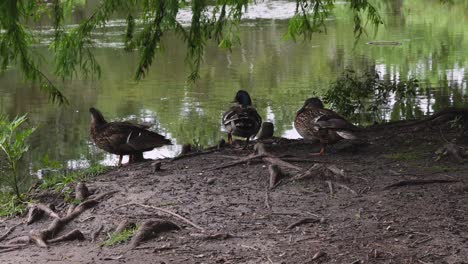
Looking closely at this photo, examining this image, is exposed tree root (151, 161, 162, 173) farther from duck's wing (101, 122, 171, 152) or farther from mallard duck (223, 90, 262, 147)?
mallard duck (223, 90, 262, 147)

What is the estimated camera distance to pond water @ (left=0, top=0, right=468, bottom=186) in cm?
1456

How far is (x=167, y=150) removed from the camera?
12.8 m

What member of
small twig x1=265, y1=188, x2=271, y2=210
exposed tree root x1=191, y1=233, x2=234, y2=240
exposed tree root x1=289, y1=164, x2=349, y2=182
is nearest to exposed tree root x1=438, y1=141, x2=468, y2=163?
exposed tree root x1=289, y1=164, x2=349, y2=182

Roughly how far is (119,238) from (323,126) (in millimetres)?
3245

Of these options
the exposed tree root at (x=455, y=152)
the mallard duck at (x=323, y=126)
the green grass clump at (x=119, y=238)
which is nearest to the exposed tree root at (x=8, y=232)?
the green grass clump at (x=119, y=238)

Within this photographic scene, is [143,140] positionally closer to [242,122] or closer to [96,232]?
[242,122]

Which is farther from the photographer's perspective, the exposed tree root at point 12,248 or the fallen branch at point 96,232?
the exposed tree root at point 12,248

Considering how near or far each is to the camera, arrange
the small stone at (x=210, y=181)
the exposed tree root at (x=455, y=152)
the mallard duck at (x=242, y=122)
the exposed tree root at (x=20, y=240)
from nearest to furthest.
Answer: the exposed tree root at (x=20, y=240) → the small stone at (x=210, y=181) → the exposed tree root at (x=455, y=152) → the mallard duck at (x=242, y=122)

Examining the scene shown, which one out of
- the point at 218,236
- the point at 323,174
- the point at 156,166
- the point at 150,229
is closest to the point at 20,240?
the point at 150,229

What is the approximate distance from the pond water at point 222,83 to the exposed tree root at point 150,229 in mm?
3984

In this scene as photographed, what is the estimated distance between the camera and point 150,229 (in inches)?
248

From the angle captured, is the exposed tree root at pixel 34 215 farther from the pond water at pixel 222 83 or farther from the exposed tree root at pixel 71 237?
the pond water at pixel 222 83

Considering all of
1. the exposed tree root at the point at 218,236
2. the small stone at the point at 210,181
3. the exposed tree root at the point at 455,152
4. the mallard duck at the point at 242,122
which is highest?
the mallard duck at the point at 242,122

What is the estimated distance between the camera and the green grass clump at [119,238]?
20.7ft
